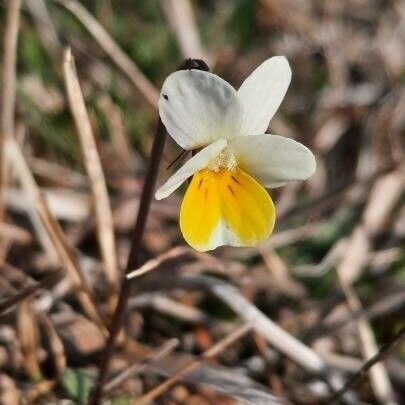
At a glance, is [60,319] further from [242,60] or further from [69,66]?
[242,60]

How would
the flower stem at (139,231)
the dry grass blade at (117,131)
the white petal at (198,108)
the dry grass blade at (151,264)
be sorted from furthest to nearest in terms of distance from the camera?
the dry grass blade at (117,131) → the dry grass blade at (151,264) → the flower stem at (139,231) → the white petal at (198,108)

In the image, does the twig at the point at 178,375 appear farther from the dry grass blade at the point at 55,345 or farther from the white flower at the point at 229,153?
the white flower at the point at 229,153

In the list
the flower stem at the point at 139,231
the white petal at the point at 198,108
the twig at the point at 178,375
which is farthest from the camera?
the twig at the point at 178,375

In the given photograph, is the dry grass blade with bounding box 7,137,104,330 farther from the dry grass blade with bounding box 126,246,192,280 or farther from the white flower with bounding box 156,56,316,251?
the white flower with bounding box 156,56,316,251

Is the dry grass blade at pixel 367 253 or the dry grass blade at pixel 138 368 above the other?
the dry grass blade at pixel 367 253

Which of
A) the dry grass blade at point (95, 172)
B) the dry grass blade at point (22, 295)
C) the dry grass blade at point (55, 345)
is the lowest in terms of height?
the dry grass blade at point (22, 295)

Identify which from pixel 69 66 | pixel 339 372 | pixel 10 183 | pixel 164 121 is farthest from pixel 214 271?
pixel 164 121

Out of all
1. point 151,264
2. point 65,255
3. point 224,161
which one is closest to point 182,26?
point 65,255

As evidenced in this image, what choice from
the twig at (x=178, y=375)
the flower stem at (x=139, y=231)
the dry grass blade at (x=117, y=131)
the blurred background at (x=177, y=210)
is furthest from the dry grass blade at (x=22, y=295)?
the dry grass blade at (x=117, y=131)

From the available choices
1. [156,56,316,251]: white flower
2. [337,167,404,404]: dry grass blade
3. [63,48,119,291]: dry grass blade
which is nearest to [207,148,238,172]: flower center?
[156,56,316,251]: white flower
